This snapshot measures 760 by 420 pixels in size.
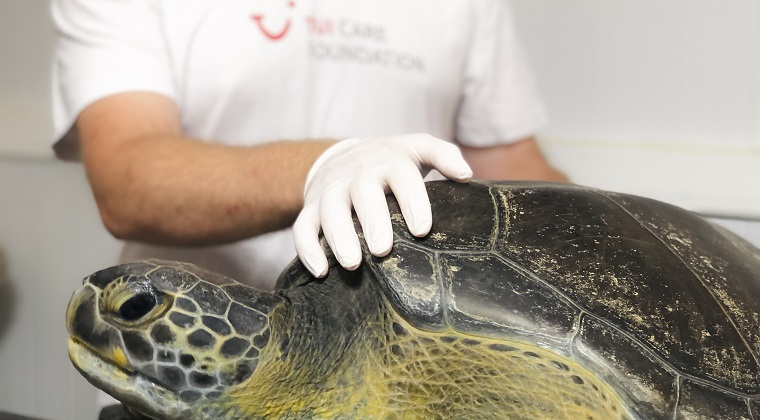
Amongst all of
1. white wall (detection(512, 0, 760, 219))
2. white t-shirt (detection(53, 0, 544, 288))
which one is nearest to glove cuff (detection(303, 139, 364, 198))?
white t-shirt (detection(53, 0, 544, 288))

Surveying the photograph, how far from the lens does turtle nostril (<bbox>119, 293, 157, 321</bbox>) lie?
19.2 inches

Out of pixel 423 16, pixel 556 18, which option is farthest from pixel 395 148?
pixel 556 18

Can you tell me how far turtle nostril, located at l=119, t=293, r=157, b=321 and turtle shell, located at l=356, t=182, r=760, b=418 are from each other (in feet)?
0.56

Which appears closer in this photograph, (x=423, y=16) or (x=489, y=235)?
(x=489, y=235)

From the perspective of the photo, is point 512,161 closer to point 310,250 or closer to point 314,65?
point 314,65

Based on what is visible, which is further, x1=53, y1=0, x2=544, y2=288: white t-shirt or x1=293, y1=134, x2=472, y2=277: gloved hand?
x1=53, y1=0, x2=544, y2=288: white t-shirt

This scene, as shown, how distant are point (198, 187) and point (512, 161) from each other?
2.19 feet

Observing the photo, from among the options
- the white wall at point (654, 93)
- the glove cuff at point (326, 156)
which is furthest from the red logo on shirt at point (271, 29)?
the white wall at point (654, 93)

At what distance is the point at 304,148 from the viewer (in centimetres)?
76

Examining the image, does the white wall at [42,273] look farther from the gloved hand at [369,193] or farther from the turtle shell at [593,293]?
the turtle shell at [593,293]

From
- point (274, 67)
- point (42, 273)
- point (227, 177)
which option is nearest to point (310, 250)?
point (227, 177)

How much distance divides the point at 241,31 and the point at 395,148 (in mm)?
462

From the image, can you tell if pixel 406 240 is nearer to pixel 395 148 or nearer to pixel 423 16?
pixel 395 148

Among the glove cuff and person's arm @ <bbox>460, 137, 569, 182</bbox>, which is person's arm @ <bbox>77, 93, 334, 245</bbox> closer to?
the glove cuff
